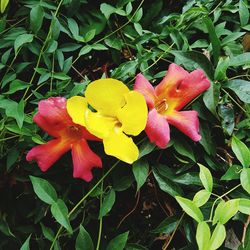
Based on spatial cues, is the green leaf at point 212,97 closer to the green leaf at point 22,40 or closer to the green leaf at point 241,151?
the green leaf at point 241,151

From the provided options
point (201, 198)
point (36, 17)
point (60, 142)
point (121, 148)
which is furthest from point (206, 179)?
point (36, 17)

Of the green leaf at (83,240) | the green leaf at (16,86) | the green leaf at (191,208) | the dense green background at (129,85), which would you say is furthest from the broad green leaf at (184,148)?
the green leaf at (16,86)

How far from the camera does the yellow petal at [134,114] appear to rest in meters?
0.76

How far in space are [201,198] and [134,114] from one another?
0.56 feet

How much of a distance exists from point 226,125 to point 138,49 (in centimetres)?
25

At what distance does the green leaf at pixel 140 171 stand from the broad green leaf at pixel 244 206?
16 cm

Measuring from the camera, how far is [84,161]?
802mm

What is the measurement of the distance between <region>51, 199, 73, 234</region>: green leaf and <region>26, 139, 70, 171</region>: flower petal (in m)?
0.07

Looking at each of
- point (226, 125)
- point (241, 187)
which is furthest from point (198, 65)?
point (241, 187)

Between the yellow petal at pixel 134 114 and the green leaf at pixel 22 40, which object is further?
the green leaf at pixel 22 40

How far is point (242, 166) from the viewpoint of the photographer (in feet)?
2.67

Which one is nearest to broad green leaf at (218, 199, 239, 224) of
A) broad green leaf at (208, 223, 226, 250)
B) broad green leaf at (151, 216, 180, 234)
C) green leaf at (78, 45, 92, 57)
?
broad green leaf at (208, 223, 226, 250)

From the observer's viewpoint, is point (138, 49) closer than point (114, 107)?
No

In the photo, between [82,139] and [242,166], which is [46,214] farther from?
[242,166]
